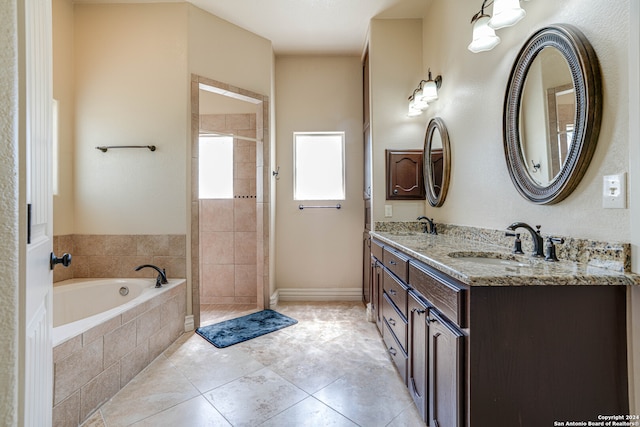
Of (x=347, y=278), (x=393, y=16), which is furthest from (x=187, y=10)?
(x=347, y=278)

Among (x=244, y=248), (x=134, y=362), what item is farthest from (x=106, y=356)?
(x=244, y=248)

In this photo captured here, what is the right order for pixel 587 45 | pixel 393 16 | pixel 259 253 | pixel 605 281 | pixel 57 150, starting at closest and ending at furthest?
pixel 605 281 < pixel 587 45 < pixel 57 150 < pixel 393 16 < pixel 259 253

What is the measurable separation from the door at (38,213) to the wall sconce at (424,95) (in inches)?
91.2

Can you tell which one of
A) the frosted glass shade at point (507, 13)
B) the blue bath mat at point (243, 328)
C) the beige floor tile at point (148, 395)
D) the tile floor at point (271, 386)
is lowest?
the beige floor tile at point (148, 395)

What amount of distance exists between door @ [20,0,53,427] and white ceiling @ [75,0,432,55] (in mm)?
2083

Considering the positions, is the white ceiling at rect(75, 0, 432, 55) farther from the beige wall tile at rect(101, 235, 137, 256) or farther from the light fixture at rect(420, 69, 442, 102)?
the beige wall tile at rect(101, 235, 137, 256)

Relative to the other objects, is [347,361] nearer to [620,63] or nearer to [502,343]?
[502,343]

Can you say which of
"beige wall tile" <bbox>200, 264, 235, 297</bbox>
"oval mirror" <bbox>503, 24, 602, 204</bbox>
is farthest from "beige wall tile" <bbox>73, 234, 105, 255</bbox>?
"oval mirror" <bbox>503, 24, 602, 204</bbox>

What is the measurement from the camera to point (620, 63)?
102cm

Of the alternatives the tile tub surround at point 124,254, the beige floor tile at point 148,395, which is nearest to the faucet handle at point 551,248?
the beige floor tile at point 148,395

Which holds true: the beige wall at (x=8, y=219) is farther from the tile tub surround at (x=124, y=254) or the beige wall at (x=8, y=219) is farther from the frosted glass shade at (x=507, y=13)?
the tile tub surround at (x=124, y=254)

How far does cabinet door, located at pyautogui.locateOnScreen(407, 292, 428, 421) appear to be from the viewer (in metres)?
1.36

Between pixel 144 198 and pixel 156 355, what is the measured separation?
1.33m

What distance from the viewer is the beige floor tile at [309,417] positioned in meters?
1.47
